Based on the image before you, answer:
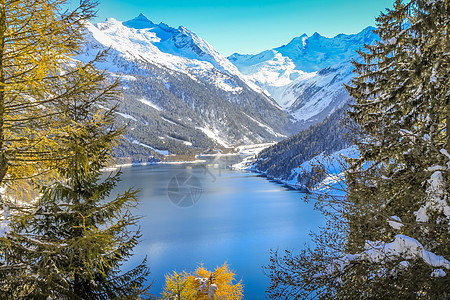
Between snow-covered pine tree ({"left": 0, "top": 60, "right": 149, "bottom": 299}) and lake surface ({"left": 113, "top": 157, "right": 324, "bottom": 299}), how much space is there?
46.6 feet

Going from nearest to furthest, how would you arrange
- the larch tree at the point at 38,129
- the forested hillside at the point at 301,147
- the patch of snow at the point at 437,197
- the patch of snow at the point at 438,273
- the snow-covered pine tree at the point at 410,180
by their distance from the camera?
the patch of snow at the point at 438,273 → the larch tree at the point at 38,129 → the snow-covered pine tree at the point at 410,180 → the patch of snow at the point at 437,197 → the forested hillside at the point at 301,147

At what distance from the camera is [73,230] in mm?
6688

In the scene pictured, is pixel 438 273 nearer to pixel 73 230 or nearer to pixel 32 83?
pixel 32 83

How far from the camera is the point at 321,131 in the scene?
14088 cm

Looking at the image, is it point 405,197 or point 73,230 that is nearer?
point 405,197

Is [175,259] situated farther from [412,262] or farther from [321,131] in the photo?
[321,131]

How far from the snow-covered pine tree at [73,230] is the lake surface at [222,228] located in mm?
14217

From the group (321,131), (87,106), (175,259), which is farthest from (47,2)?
(321,131)

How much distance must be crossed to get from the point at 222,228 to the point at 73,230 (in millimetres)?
48189

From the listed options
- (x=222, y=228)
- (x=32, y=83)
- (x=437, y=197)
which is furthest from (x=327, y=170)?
(x=222, y=228)

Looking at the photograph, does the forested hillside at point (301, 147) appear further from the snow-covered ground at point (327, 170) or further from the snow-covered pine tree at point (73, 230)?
the snow-covered pine tree at point (73, 230)

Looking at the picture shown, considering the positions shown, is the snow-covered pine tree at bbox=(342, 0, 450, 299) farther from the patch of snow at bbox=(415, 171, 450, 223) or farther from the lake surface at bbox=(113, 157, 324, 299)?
the lake surface at bbox=(113, 157, 324, 299)

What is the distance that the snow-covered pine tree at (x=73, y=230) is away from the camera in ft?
14.6

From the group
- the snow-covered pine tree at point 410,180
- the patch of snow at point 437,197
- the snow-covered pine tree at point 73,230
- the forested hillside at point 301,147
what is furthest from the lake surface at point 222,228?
the forested hillside at point 301,147
